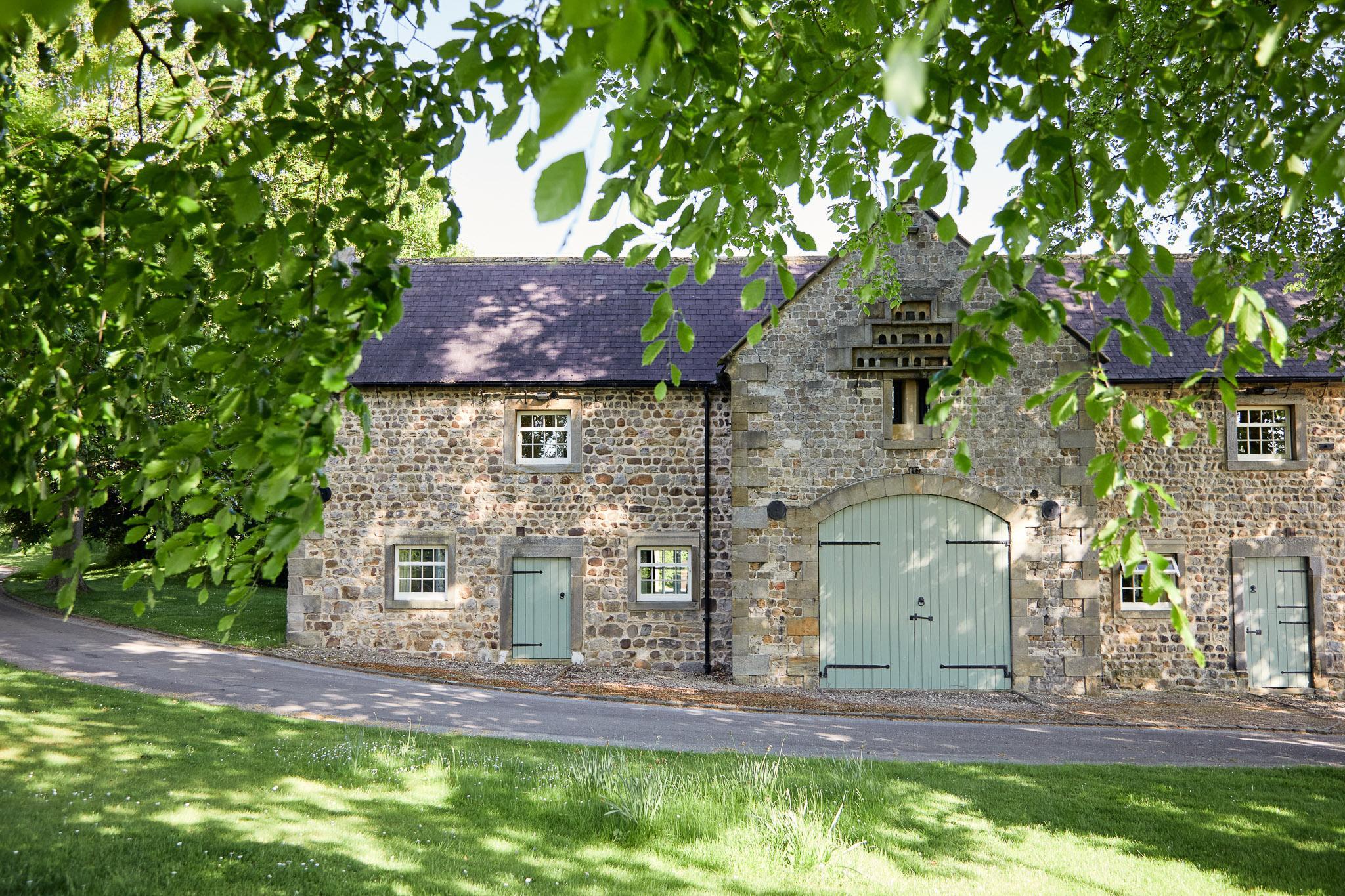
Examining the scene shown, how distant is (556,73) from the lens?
267 centimetres

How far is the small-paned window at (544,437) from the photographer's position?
15961 mm

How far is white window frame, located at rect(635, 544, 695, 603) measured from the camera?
1548 centimetres

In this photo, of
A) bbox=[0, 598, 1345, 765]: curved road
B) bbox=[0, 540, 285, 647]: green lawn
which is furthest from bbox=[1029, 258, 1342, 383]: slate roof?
bbox=[0, 540, 285, 647]: green lawn

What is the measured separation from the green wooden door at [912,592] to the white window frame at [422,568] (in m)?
6.76

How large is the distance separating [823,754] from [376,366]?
10947 millimetres

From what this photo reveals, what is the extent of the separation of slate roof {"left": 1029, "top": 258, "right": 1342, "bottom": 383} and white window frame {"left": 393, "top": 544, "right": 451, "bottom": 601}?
11.4 meters

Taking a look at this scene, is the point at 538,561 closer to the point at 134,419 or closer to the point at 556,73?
→ the point at 134,419

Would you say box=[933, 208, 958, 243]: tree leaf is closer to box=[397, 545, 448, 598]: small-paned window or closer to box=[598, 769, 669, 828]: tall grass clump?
box=[598, 769, 669, 828]: tall grass clump

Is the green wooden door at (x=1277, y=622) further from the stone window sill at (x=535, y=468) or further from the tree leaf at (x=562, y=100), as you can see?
the tree leaf at (x=562, y=100)

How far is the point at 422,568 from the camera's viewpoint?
52.6 ft

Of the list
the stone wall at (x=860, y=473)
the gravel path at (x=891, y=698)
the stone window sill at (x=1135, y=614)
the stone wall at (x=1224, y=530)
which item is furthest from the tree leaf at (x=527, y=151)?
the stone window sill at (x=1135, y=614)

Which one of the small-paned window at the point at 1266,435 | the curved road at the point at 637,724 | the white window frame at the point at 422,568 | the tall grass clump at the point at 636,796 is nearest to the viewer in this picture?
the tall grass clump at the point at 636,796

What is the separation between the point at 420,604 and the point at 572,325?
232 inches

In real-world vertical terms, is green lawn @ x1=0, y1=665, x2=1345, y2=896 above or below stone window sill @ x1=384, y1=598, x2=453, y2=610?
below
